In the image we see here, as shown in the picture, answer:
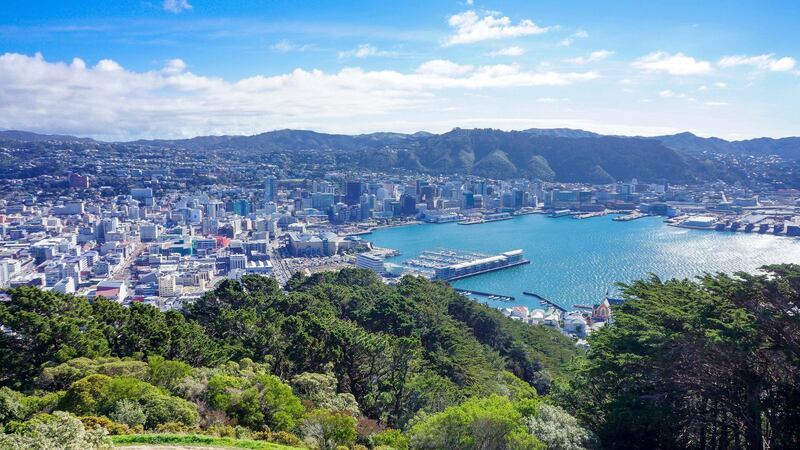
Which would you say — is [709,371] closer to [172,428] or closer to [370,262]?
[172,428]

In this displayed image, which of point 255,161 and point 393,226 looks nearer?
point 393,226

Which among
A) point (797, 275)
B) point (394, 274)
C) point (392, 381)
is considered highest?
point (797, 275)

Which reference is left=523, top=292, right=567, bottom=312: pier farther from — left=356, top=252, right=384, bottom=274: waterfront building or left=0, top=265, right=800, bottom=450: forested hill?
left=0, top=265, right=800, bottom=450: forested hill

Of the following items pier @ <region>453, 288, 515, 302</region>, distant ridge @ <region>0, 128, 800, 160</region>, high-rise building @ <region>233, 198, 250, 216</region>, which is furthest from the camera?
distant ridge @ <region>0, 128, 800, 160</region>

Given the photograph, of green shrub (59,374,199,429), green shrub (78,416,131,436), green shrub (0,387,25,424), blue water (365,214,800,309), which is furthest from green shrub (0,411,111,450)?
blue water (365,214,800,309)

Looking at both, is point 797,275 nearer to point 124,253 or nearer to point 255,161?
point 124,253

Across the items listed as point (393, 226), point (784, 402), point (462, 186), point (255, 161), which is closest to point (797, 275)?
point (784, 402)

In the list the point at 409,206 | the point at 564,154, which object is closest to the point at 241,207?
the point at 409,206

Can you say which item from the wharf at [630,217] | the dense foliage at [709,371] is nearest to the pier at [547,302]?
the dense foliage at [709,371]
